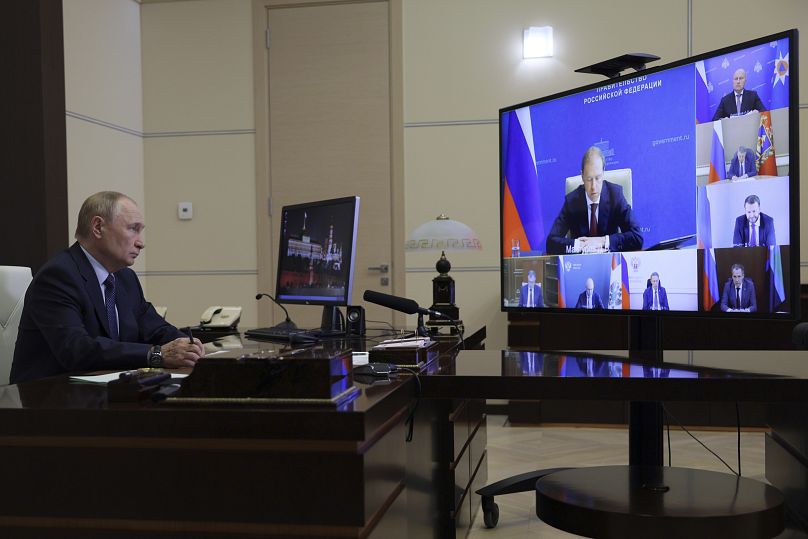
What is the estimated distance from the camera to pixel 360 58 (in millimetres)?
5625

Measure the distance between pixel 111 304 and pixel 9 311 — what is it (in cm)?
38

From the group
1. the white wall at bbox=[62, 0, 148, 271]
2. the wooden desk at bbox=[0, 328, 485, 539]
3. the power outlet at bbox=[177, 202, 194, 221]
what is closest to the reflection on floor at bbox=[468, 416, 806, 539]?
the wooden desk at bbox=[0, 328, 485, 539]

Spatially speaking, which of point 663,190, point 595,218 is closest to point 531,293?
point 595,218

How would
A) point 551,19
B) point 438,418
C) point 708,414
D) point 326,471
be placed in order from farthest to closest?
point 551,19, point 708,414, point 438,418, point 326,471

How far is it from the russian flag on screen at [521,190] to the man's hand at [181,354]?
1.13 metres

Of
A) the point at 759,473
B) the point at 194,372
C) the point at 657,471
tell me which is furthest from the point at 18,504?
the point at 759,473

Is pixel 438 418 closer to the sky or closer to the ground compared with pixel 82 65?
closer to the ground

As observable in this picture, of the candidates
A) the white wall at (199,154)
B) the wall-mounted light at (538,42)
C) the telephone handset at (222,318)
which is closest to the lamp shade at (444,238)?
the telephone handset at (222,318)

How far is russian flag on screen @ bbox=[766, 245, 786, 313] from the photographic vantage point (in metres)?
1.99

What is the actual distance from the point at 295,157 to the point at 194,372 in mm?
4383

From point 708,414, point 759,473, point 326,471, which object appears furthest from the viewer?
point 708,414

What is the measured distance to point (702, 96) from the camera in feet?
7.14

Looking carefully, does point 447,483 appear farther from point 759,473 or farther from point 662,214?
point 759,473

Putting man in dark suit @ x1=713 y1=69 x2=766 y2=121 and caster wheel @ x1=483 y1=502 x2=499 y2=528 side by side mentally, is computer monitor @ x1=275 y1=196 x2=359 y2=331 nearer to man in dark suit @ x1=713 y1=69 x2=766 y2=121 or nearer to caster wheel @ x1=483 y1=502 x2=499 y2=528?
caster wheel @ x1=483 y1=502 x2=499 y2=528
